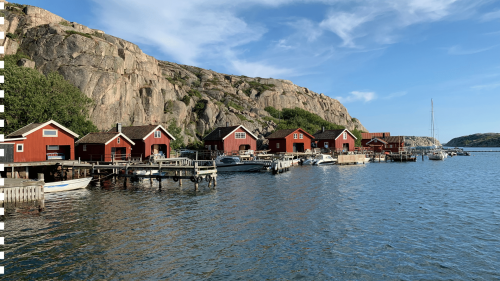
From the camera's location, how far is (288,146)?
78.1 meters

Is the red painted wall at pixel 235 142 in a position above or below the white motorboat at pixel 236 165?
above

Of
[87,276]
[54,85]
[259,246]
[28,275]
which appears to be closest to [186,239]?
[259,246]

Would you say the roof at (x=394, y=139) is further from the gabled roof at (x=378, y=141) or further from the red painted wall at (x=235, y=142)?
the red painted wall at (x=235, y=142)

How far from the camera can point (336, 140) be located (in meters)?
84.9

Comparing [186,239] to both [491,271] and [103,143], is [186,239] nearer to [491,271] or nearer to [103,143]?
[491,271]

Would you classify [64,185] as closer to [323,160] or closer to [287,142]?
[323,160]

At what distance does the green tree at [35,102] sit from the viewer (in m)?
50.3

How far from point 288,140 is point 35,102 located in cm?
5157

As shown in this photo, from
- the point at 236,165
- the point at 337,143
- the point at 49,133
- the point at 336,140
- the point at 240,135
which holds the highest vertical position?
the point at 240,135

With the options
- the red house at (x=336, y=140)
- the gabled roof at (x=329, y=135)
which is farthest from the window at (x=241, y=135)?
the gabled roof at (x=329, y=135)

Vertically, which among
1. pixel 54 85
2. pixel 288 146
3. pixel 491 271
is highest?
pixel 54 85

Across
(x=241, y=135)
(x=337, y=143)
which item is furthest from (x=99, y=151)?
(x=337, y=143)

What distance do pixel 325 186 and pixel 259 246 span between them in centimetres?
2257

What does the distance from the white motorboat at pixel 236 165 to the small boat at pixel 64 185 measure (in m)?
22.4
